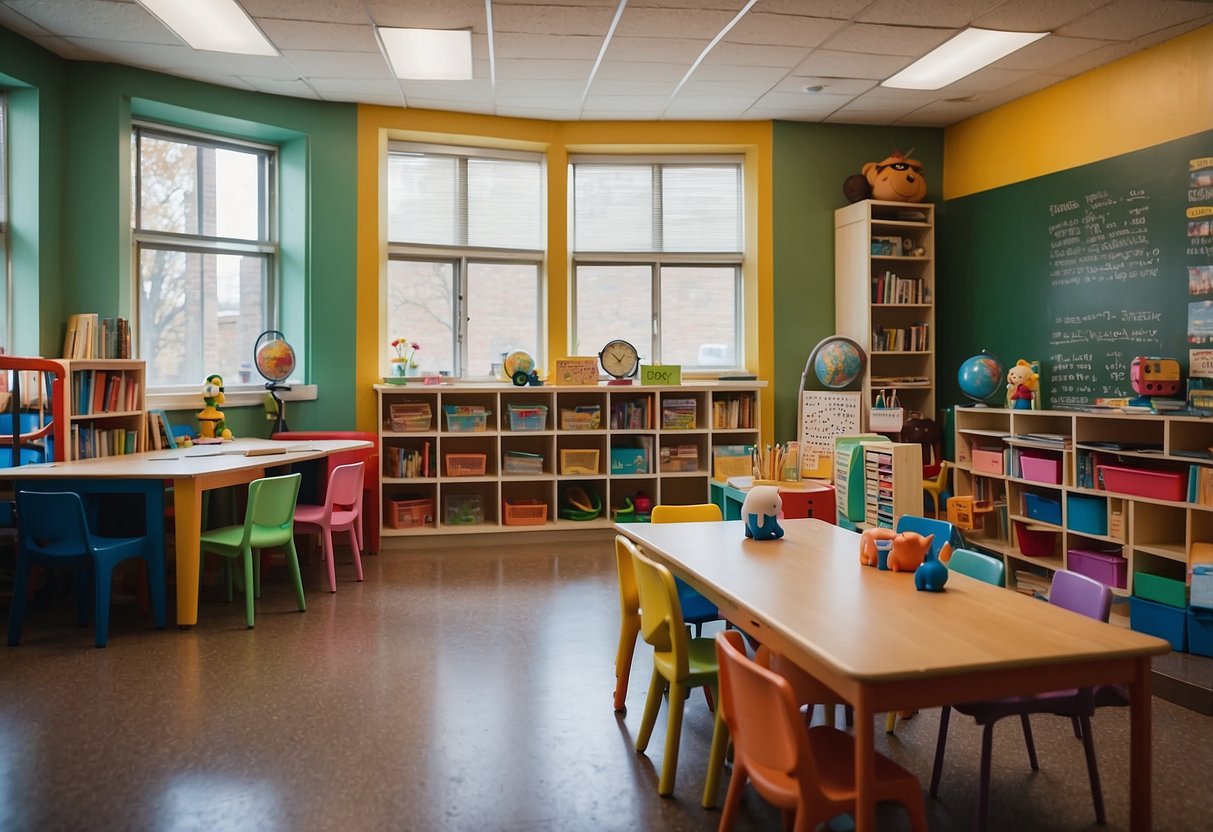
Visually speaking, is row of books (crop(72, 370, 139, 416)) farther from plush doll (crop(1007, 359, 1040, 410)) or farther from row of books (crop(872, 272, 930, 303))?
plush doll (crop(1007, 359, 1040, 410))

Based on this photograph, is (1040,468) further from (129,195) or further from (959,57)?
(129,195)

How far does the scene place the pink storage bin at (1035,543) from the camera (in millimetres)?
5648

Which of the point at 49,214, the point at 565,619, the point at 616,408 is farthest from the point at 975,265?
the point at 49,214

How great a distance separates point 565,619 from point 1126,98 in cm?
476

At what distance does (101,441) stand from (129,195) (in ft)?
5.87

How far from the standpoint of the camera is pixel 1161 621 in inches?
175

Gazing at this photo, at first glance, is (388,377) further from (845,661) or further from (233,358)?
(845,661)

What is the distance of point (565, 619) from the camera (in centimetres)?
481

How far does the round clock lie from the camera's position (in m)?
7.21

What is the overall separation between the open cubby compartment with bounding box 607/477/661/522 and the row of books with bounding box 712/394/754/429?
2.37ft

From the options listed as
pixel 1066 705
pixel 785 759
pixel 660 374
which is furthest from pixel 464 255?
A: pixel 785 759

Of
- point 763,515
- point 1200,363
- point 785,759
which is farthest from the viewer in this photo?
point 1200,363

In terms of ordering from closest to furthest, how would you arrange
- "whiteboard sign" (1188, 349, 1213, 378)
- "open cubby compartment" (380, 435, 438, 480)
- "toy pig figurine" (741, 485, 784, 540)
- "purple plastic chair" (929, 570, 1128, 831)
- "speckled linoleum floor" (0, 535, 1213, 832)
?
"purple plastic chair" (929, 570, 1128, 831), "speckled linoleum floor" (0, 535, 1213, 832), "toy pig figurine" (741, 485, 784, 540), "whiteboard sign" (1188, 349, 1213, 378), "open cubby compartment" (380, 435, 438, 480)

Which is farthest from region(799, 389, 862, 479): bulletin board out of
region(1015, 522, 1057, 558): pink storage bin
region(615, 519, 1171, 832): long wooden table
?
region(615, 519, 1171, 832): long wooden table
